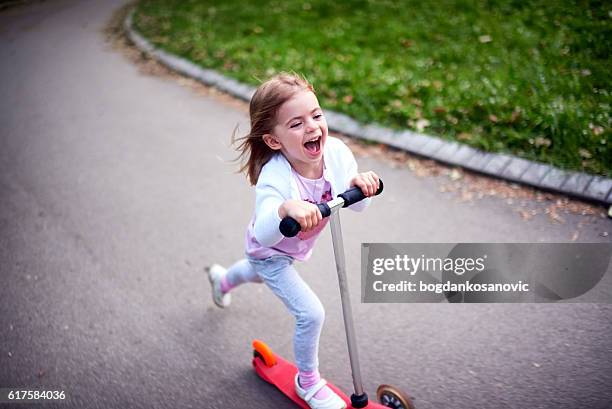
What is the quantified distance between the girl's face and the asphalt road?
4.75ft

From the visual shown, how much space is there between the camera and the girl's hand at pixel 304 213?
1.85m

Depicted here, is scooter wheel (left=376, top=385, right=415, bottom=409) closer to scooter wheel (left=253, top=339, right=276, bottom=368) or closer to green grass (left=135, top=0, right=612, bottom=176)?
scooter wheel (left=253, top=339, right=276, bottom=368)

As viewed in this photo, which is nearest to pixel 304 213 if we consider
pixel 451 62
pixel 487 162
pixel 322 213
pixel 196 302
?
pixel 322 213

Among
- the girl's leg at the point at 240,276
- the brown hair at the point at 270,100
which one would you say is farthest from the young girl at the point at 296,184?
the girl's leg at the point at 240,276

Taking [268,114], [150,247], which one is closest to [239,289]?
[150,247]

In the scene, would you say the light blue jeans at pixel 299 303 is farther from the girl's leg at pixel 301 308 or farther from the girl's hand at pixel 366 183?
the girl's hand at pixel 366 183

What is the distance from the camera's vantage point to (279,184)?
85.9 inches

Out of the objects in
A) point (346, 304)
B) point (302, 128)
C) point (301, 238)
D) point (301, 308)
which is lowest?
point (301, 308)

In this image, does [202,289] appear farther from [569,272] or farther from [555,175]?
[555,175]

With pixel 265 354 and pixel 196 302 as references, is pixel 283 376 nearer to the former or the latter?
pixel 265 354

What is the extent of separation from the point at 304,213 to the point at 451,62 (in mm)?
4818

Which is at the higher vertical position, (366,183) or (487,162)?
(366,183)

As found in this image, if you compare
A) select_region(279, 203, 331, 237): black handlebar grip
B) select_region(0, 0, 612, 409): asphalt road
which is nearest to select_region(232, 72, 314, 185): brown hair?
select_region(279, 203, 331, 237): black handlebar grip

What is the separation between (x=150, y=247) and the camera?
4.05m
